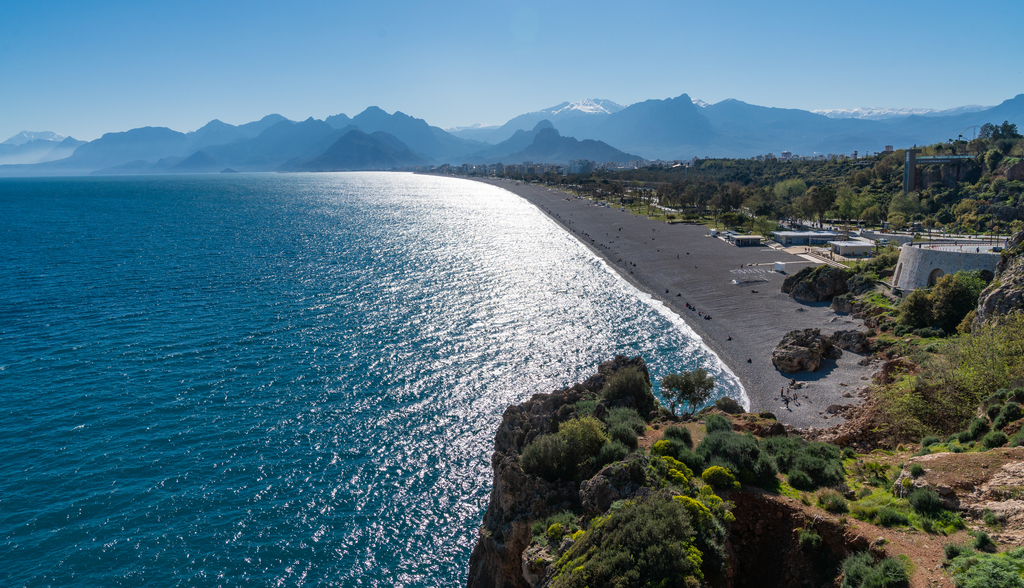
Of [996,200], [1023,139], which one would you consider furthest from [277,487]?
[1023,139]

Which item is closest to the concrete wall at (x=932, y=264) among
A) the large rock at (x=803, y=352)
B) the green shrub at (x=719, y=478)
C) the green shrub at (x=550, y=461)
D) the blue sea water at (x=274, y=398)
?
the large rock at (x=803, y=352)

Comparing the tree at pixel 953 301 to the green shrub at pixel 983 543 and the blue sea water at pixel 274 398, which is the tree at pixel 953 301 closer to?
the blue sea water at pixel 274 398

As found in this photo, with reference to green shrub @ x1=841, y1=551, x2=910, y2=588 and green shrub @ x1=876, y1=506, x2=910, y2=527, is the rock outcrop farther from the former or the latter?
green shrub @ x1=841, y1=551, x2=910, y2=588

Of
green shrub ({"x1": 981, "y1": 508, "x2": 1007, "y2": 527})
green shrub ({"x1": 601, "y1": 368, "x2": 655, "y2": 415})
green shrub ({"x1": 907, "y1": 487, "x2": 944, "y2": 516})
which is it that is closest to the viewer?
green shrub ({"x1": 981, "y1": 508, "x2": 1007, "y2": 527})

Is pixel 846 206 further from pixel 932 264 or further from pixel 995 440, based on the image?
pixel 995 440

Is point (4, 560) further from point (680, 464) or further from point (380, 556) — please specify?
point (680, 464)

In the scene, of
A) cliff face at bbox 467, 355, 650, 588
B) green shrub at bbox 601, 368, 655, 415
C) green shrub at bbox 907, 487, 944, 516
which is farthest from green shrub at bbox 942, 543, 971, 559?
green shrub at bbox 601, 368, 655, 415

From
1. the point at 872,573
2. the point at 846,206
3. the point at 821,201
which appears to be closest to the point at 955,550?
the point at 872,573
